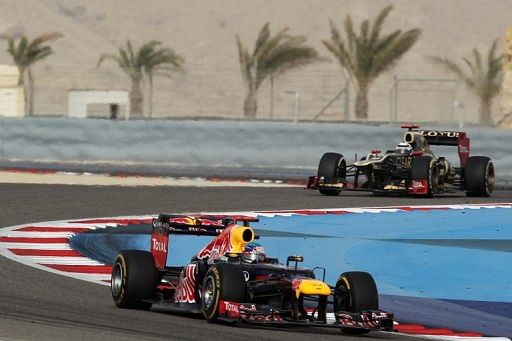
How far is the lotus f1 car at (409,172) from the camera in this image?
2511 centimetres

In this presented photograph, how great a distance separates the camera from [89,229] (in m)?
18.9

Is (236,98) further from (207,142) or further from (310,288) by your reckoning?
(310,288)

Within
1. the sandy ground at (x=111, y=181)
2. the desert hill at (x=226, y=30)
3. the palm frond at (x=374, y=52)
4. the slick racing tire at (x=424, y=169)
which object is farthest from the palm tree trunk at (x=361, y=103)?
the desert hill at (x=226, y=30)

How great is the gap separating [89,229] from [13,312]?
8020mm

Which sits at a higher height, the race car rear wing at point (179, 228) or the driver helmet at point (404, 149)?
the driver helmet at point (404, 149)

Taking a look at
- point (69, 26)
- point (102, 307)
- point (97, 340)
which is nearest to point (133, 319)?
point (102, 307)

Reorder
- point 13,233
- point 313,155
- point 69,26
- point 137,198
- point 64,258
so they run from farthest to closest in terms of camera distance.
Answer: point 69,26
point 313,155
point 137,198
point 13,233
point 64,258

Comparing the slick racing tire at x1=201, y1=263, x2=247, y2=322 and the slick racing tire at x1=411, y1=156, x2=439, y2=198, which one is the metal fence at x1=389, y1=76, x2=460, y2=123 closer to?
the slick racing tire at x1=411, y1=156, x2=439, y2=198

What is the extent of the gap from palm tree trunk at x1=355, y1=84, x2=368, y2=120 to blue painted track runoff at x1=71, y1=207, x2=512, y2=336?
28584mm

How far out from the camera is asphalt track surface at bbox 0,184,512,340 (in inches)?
393

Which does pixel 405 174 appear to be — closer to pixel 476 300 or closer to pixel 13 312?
pixel 476 300

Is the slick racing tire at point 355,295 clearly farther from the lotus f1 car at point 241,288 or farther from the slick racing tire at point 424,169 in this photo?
the slick racing tire at point 424,169

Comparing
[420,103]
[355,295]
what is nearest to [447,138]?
[355,295]

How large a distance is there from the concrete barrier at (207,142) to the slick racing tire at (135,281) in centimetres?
1828
